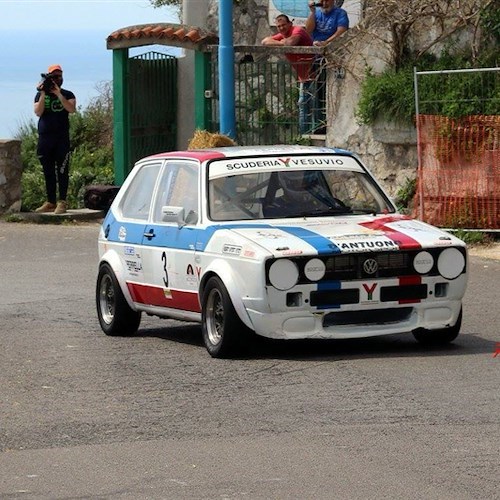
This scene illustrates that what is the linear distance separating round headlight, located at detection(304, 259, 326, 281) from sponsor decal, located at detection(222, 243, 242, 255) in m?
0.52

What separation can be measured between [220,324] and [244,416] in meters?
2.31

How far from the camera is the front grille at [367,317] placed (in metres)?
11.7

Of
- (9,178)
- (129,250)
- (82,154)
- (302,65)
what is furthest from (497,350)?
(82,154)

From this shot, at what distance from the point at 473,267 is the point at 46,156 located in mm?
8213

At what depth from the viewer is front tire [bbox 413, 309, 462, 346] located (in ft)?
39.9

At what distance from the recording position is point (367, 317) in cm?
1172

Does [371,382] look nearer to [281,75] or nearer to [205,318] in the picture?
[205,318]

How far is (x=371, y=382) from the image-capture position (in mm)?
10641

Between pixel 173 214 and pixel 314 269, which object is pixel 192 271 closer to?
pixel 173 214

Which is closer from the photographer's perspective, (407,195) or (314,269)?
(314,269)

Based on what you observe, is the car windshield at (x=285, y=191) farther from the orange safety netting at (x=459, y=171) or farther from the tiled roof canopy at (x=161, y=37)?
the tiled roof canopy at (x=161, y=37)

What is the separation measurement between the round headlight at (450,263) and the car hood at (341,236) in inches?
2.5

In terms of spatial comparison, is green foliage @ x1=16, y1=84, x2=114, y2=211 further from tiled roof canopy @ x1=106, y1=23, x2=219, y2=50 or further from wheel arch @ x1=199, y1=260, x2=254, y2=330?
wheel arch @ x1=199, y1=260, x2=254, y2=330

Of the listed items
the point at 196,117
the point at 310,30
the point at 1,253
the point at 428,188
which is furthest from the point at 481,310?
the point at 196,117
